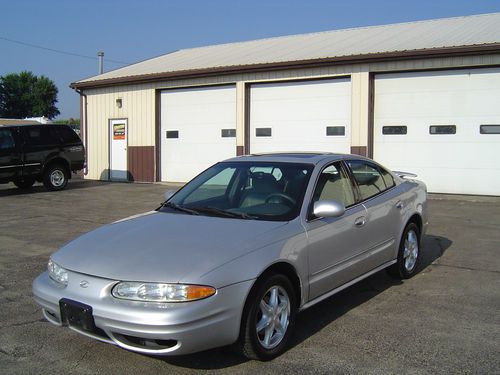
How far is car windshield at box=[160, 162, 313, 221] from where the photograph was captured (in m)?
4.45

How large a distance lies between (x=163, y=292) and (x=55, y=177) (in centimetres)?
1355

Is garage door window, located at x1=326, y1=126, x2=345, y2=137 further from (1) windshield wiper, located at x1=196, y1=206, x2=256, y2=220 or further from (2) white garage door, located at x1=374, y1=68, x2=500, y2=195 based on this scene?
(1) windshield wiper, located at x1=196, y1=206, x2=256, y2=220

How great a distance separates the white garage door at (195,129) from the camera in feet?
55.4

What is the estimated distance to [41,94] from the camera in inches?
3083

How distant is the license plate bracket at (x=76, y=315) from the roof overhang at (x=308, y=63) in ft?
38.8

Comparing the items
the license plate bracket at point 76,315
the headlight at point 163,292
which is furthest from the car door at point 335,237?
the license plate bracket at point 76,315

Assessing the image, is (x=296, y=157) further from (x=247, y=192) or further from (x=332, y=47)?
(x=332, y=47)

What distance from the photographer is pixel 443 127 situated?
44.6 feet

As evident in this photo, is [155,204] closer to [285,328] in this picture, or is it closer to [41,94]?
[285,328]

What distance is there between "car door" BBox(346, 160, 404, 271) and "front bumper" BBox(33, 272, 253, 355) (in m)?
2.02

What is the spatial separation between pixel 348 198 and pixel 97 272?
8.18 ft

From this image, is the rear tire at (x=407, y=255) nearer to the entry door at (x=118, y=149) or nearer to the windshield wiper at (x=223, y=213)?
the windshield wiper at (x=223, y=213)

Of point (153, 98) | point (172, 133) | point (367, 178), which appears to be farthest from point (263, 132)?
point (367, 178)

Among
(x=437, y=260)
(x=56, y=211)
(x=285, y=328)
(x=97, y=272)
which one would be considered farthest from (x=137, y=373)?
(x=56, y=211)
